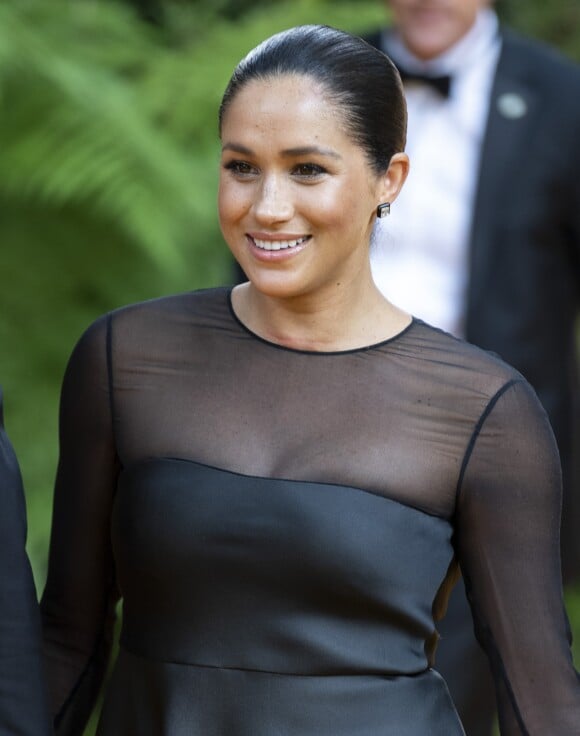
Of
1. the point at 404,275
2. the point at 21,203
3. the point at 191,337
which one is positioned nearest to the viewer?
the point at 191,337

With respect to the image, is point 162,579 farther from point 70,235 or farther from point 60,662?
point 70,235

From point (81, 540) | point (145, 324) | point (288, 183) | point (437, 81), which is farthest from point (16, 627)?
point (437, 81)

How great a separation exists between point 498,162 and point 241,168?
1.57m

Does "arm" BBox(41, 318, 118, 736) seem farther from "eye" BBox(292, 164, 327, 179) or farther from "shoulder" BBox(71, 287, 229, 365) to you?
"eye" BBox(292, 164, 327, 179)

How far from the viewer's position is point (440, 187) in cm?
397

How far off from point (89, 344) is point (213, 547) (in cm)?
39

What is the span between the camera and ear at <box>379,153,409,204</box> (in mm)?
2561

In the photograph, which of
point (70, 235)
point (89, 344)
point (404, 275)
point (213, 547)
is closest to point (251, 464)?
point (213, 547)

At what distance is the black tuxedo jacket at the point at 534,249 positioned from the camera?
389 centimetres

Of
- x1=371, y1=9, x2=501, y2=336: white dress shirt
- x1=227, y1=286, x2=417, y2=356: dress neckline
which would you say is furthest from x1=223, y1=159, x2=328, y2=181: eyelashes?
x1=371, y1=9, x2=501, y2=336: white dress shirt

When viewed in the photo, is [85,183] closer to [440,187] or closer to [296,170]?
[440,187]

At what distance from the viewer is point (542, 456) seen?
8.32ft

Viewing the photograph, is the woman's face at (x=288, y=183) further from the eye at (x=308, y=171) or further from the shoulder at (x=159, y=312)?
the shoulder at (x=159, y=312)

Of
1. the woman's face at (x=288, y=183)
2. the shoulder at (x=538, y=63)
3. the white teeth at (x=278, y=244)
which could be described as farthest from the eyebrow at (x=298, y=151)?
the shoulder at (x=538, y=63)
